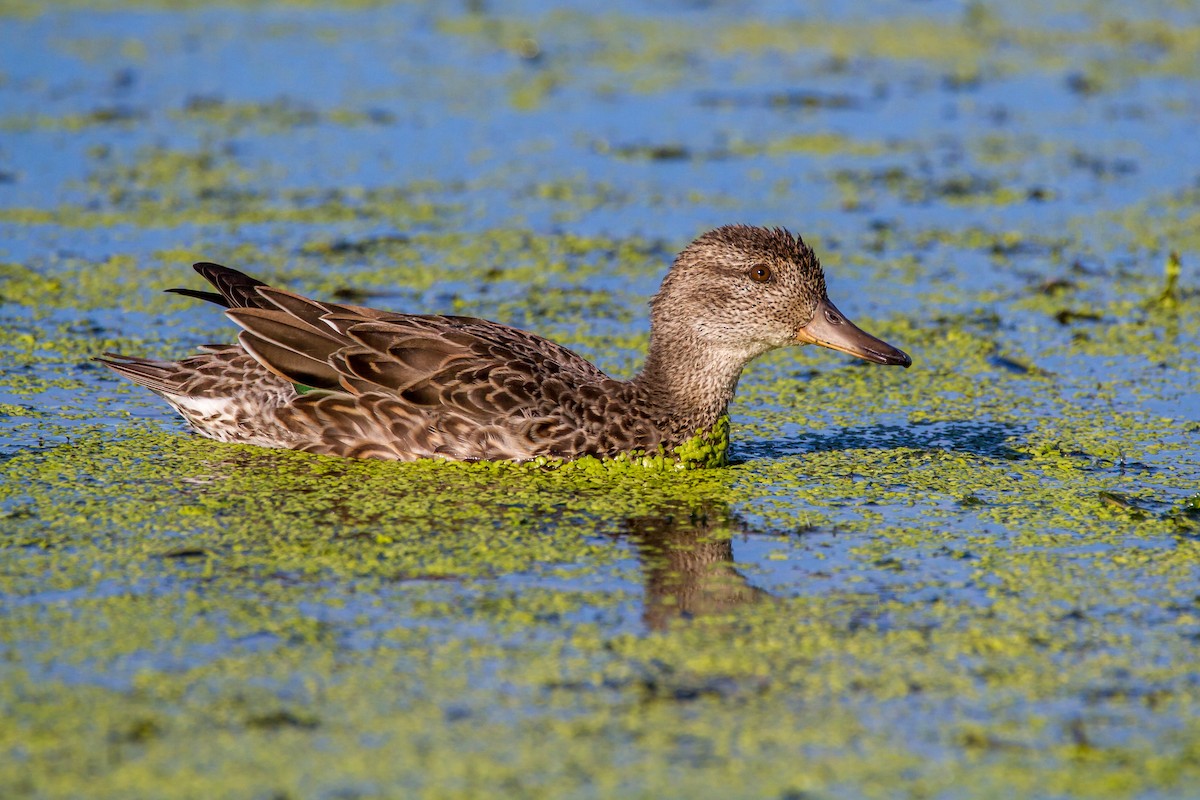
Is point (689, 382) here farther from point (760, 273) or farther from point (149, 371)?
point (149, 371)

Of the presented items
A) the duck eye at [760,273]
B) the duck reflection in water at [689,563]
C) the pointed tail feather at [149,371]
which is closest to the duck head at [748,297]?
the duck eye at [760,273]

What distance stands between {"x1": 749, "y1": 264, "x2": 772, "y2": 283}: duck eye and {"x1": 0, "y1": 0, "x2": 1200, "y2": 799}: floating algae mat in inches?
29.4

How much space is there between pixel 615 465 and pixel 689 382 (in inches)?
19.2

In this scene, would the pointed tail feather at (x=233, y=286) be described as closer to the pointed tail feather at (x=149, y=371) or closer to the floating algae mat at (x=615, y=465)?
the pointed tail feather at (x=149, y=371)

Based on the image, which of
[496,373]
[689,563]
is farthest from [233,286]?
[689,563]

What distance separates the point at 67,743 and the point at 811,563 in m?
2.55

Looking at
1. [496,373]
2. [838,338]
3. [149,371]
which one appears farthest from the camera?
[149,371]

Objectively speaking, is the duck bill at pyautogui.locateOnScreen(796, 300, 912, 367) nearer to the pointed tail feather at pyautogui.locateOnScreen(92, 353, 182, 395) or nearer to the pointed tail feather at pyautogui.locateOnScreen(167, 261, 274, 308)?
the pointed tail feather at pyautogui.locateOnScreen(167, 261, 274, 308)

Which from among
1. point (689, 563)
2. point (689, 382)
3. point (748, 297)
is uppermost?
point (748, 297)

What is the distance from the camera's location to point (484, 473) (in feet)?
21.4

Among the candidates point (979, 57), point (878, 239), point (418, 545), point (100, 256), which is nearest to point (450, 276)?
point (100, 256)

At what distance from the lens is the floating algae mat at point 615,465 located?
173 inches

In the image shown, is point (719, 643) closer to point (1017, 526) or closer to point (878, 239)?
point (1017, 526)

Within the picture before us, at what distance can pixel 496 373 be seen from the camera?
21.8ft
